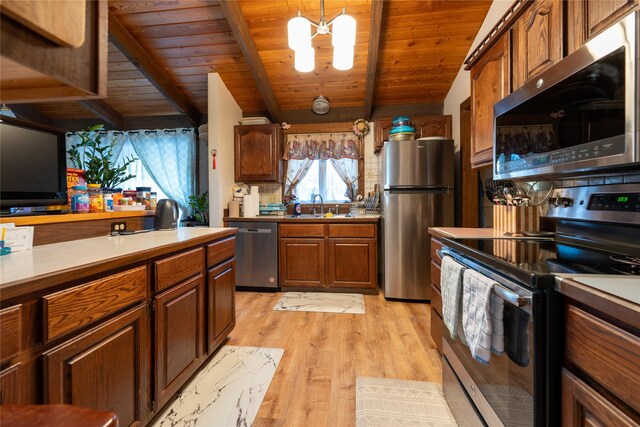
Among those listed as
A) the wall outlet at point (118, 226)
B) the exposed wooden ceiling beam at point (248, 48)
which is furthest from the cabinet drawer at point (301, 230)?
the wall outlet at point (118, 226)

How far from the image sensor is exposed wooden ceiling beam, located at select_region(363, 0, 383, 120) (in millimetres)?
2484

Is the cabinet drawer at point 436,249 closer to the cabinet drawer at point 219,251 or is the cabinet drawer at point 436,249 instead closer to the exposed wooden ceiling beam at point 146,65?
the cabinet drawer at point 219,251

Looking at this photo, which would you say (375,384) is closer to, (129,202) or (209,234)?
(209,234)

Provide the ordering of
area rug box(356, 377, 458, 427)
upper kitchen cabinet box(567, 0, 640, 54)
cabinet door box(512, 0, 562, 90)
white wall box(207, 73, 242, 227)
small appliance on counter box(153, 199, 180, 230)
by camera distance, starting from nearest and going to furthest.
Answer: upper kitchen cabinet box(567, 0, 640, 54) → cabinet door box(512, 0, 562, 90) → area rug box(356, 377, 458, 427) → small appliance on counter box(153, 199, 180, 230) → white wall box(207, 73, 242, 227)

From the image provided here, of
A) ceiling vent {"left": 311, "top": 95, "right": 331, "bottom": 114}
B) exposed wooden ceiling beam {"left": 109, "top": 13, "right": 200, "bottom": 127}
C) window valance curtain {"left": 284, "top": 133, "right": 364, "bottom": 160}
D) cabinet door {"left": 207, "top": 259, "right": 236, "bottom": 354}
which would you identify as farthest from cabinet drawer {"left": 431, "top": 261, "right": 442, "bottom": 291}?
exposed wooden ceiling beam {"left": 109, "top": 13, "right": 200, "bottom": 127}

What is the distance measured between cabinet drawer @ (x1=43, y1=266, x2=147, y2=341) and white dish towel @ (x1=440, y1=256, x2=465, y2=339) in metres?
1.32

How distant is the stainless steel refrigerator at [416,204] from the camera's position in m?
2.98

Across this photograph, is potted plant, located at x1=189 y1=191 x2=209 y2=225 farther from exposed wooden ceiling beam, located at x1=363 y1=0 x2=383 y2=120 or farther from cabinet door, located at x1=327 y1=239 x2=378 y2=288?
exposed wooden ceiling beam, located at x1=363 y1=0 x2=383 y2=120

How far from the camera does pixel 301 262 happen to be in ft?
11.0

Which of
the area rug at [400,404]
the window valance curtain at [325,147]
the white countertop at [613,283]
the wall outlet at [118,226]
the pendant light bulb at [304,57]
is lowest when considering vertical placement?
the area rug at [400,404]

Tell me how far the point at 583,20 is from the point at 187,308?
223cm

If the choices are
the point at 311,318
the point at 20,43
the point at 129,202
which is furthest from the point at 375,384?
the point at 129,202

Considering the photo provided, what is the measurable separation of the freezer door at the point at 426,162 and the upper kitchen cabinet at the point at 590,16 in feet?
5.84

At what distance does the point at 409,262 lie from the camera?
3.02 meters
